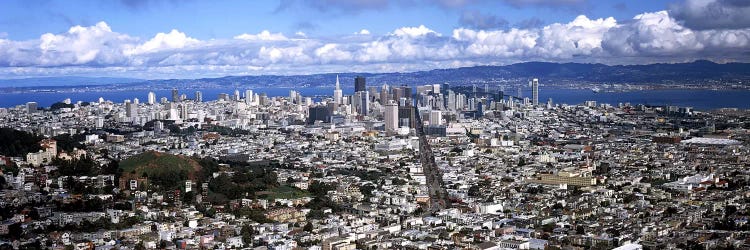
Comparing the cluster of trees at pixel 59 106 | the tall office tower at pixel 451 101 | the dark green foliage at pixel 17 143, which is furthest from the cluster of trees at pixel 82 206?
the tall office tower at pixel 451 101

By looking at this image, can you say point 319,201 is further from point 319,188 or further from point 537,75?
point 537,75

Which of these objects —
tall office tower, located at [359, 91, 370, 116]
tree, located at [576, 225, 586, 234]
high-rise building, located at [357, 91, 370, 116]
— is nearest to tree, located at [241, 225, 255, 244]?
tree, located at [576, 225, 586, 234]

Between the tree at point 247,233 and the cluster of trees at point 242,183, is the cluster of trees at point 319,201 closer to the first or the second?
the cluster of trees at point 242,183

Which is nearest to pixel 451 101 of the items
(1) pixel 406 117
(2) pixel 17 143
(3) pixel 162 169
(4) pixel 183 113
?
(1) pixel 406 117

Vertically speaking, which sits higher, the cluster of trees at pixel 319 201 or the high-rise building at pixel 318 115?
the high-rise building at pixel 318 115

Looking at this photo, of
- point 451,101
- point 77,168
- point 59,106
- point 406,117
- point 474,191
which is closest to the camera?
point 474,191
